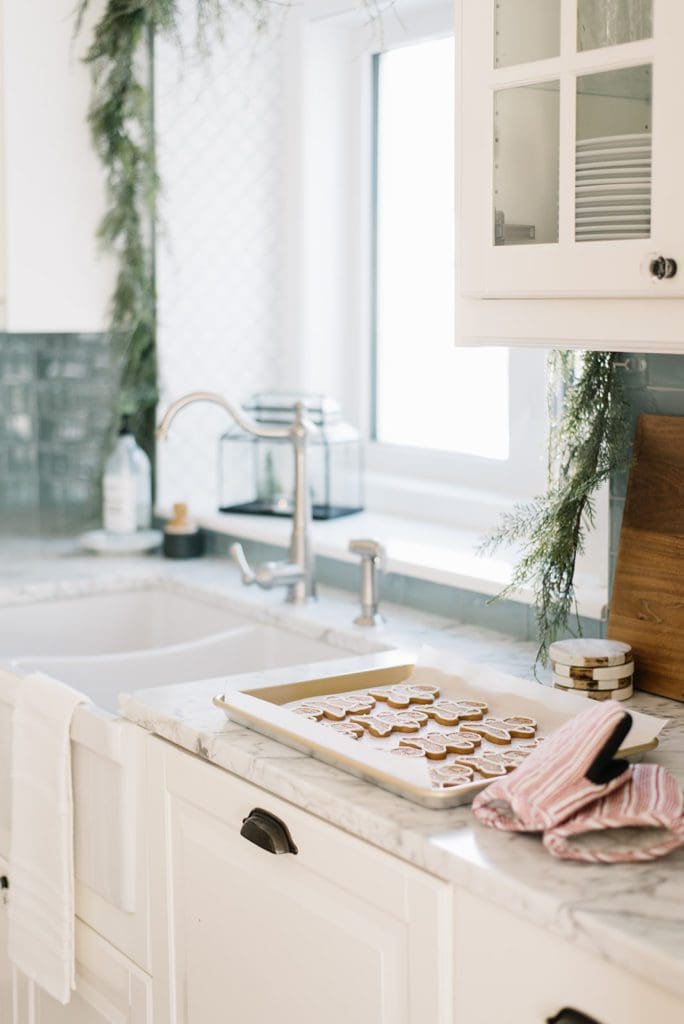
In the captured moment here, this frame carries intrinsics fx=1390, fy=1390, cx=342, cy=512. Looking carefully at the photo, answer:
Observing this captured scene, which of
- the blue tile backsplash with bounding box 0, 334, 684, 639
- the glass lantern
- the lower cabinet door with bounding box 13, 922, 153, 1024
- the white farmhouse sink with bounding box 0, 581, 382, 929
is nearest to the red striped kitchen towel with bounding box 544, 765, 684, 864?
the white farmhouse sink with bounding box 0, 581, 382, 929

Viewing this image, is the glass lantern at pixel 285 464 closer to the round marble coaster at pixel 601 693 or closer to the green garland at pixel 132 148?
the green garland at pixel 132 148

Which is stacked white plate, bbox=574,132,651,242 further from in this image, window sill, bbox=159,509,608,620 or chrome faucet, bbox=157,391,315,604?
chrome faucet, bbox=157,391,315,604

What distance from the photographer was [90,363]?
304 centimetres

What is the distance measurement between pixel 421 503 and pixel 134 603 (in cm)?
58

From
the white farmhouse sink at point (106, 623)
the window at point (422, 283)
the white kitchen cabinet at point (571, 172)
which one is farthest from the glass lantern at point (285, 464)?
the white kitchen cabinet at point (571, 172)

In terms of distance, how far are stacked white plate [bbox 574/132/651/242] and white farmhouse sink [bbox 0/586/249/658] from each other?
1181 millimetres

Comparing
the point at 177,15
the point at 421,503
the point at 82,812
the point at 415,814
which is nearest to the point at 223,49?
the point at 177,15

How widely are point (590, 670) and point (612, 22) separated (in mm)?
752

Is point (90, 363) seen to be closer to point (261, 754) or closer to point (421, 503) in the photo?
point (421, 503)

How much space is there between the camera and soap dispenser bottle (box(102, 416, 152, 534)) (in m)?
2.85

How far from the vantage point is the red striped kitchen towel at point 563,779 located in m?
1.25

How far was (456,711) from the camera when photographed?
1.62 metres

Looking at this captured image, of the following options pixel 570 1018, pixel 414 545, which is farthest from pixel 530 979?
pixel 414 545

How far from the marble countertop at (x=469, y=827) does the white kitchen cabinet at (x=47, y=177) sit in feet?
2.96
